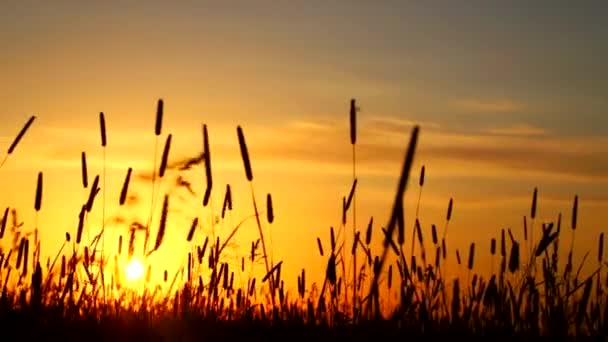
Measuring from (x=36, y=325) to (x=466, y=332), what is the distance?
8.68 feet

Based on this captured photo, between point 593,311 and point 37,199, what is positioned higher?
point 37,199

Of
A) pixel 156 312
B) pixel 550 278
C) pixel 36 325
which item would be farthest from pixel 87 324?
pixel 550 278

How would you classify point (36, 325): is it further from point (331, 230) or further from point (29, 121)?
point (331, 230)

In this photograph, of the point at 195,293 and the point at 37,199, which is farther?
the point at 195,293

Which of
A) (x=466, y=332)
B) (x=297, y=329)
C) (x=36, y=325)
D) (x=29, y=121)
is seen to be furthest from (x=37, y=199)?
(x=466, y=332)

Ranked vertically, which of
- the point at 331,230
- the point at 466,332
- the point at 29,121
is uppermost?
the point at 29,121

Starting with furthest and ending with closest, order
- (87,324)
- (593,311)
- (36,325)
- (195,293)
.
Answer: (195,293)
(593,311)
(87,324)
(36,325)

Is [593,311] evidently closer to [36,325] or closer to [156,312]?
[156,312]

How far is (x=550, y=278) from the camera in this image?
21.9 feet

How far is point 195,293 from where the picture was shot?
7.48m

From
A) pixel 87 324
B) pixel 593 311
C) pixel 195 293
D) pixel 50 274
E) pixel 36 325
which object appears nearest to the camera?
pixel 36 325

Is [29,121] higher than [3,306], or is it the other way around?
[29,121]

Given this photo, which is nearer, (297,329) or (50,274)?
(297,329)

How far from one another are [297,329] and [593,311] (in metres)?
2.26
